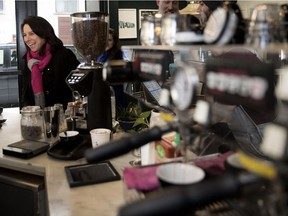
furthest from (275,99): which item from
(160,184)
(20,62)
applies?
(20,62)

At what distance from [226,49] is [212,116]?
0.46 feet

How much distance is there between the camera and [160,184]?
854 millimetres

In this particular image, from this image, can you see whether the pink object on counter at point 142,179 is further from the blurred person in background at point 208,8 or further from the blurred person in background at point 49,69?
the blurred person in background at point 49,69

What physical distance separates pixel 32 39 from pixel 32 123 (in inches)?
45.2

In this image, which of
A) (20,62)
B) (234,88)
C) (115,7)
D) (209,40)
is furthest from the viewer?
(115,7)

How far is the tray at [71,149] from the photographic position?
1600 mm

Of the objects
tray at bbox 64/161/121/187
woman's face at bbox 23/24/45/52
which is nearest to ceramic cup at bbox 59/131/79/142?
tray at bbox 64/161/121/187

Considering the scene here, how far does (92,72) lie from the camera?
1.76 metres

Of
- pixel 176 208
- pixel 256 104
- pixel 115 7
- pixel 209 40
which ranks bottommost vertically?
pixel 176 208

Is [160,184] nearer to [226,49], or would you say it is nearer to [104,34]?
[226,49]

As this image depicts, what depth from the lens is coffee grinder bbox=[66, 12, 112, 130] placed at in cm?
176

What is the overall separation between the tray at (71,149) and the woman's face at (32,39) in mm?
1289

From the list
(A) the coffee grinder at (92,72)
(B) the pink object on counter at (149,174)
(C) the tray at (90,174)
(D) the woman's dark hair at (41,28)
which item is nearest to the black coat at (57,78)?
(D) the woman's dark hair at (41,28)

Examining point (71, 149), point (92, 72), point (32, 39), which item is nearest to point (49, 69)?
point (32, 39)
